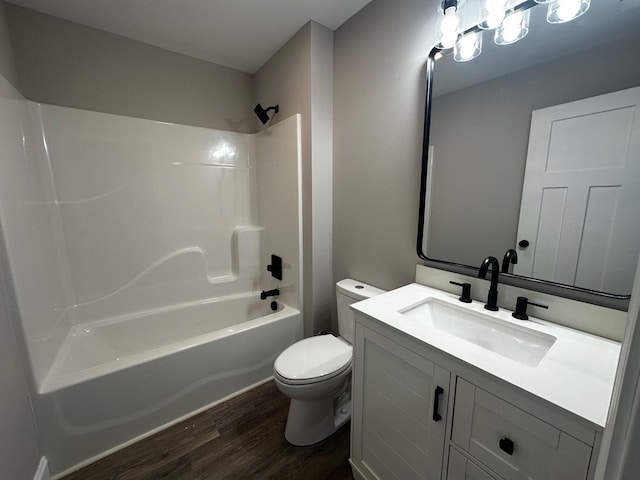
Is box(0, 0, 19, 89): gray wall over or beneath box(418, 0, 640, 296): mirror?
over

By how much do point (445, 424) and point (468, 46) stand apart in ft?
4.82

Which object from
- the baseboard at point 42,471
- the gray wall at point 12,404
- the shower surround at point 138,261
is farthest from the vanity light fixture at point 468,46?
the baseboard at point 42,471

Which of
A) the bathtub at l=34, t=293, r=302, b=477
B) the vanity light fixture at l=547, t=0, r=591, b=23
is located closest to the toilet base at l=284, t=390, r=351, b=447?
the bathtub at l=34, t=293, r=302, b=477

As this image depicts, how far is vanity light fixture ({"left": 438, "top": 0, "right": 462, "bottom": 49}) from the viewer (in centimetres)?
105

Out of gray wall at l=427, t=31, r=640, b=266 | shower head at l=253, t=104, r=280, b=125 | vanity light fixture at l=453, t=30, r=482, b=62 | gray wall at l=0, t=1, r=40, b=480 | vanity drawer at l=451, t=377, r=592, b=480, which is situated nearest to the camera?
vanity drawer at l=451, t=377, r=592, b=480

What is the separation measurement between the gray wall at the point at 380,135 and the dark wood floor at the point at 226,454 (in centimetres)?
97

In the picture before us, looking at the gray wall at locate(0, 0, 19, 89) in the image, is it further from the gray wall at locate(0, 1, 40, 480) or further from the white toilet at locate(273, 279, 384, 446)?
the white toilet at locate(273, 279, 384, 446)

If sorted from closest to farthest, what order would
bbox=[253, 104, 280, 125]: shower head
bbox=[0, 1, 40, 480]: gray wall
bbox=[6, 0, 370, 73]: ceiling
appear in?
1. bbox=[0, 1, 40, 480]: gray wall
2. bbox=[6, 0, 370, 73]: ceiling
3. bbox=[253, 104, 280, 125]: shower head

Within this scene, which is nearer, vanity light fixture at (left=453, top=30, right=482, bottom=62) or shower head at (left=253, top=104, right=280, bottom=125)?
vanity light fixture at (left=453, top=30, right=482, bottom=62)

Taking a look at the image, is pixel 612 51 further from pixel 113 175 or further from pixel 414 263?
pixel 113 175

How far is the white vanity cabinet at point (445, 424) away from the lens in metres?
0.60

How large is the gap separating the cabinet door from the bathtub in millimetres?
891

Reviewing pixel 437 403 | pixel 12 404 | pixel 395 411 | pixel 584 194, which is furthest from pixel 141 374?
pixel 584 194

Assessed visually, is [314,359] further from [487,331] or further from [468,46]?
[468,46]
